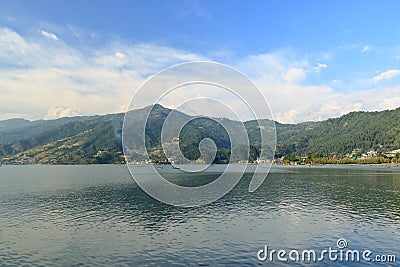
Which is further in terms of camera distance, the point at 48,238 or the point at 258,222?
the point at 258,222

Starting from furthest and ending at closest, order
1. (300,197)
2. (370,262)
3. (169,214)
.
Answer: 1. (300,197)
2. (169,214)
3. (370,262)

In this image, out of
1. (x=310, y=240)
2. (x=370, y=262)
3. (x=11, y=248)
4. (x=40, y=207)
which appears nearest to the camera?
(x=370, y=262)

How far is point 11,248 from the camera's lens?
35562 mm

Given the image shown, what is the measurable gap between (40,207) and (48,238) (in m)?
27.9

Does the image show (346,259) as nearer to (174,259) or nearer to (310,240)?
(310,240)

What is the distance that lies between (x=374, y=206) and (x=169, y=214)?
43764mm

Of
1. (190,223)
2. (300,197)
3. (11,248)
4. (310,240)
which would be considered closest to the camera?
(11,248)

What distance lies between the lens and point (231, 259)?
32.2 metres

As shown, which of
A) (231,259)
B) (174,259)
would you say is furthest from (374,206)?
(174,259)

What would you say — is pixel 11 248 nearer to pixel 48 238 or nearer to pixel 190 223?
Result: pixel 48 238

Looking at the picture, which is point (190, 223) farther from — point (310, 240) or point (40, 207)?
point (40, 207)

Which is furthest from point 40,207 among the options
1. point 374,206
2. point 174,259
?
point 374,206

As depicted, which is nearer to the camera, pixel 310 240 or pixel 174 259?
pixel 174 259

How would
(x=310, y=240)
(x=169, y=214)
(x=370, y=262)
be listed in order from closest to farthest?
1. (x=370, y=262)
2. (x=310, y=240)
3. (x=169, y=214)
